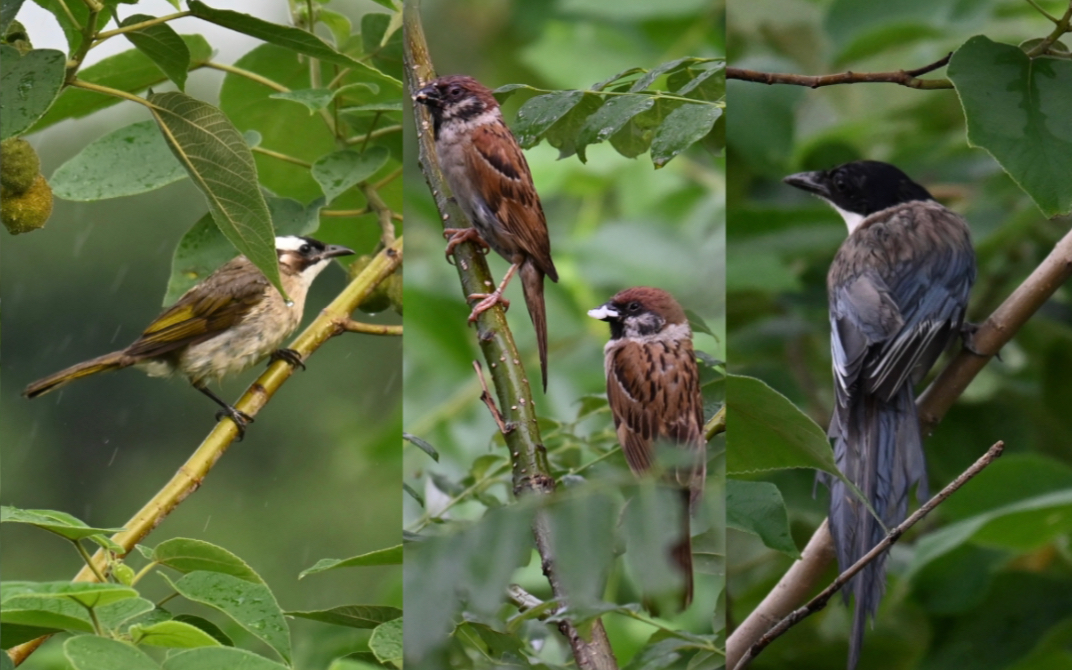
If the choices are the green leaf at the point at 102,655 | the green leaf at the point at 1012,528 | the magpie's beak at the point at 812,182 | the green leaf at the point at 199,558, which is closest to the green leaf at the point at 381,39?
the magpie's beak at the point at 812,182

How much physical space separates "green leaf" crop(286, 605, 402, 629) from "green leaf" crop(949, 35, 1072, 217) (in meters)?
0.76

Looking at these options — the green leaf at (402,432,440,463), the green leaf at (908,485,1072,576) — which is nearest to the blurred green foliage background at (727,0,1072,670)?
the green leaf at (908,485,1072,576)

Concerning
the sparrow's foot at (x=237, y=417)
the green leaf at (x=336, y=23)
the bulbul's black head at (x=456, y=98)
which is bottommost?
the sparrow's foot at (x=237, y=417)

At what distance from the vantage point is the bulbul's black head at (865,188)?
1134mm

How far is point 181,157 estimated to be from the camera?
101cm

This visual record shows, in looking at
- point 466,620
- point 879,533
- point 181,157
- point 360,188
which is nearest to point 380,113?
point 360,188

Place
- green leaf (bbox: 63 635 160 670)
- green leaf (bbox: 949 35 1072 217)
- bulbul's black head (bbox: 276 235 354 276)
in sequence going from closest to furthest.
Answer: green leaf (bbox: 63 635 160 670), green leaf (bbox: 949 35 1072 217), bulbul's black head (bbox: 276 235 354 276)

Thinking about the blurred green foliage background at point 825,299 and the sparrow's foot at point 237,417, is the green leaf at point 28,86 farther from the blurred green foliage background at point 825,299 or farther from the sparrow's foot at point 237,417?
the blurred green foliage background at point 825,299

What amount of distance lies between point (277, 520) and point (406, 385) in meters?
0.25

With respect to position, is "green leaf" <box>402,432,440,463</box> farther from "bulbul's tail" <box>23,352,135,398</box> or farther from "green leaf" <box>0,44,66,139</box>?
"green leaf" <box>0,44,66,139</box>

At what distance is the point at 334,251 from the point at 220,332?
0.17 m

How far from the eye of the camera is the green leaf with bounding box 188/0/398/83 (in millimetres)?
991

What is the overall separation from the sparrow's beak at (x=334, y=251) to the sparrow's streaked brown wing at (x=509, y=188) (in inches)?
9.2

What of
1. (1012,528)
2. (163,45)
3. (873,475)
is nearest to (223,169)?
(163,45)
